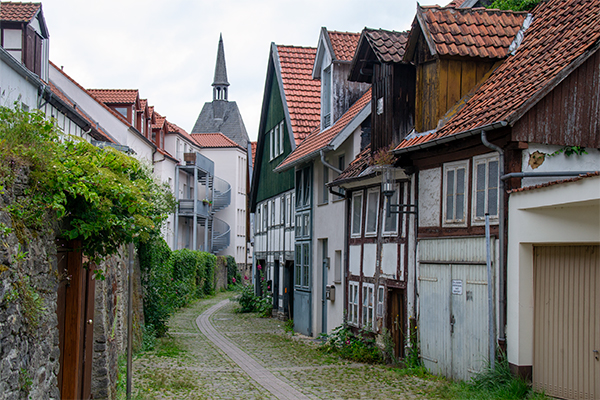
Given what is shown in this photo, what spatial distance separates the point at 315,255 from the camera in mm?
19625

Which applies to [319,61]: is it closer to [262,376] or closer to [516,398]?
[262,376]

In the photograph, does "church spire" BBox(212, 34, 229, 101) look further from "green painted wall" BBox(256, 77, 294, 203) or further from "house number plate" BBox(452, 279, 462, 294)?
"house number plate" BBox(452, 279, 462, 294)

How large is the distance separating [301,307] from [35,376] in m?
15.6

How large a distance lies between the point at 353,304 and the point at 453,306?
4957 mm

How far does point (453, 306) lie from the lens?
1130cm

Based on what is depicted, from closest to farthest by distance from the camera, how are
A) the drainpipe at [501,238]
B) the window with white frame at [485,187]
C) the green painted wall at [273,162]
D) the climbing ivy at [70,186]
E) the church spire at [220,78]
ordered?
the climbing ivy at [70,186] < the drainpipe at [501,238] < the window with white frame at [485,187] < the green painted wall at [273,162] < the church spire at [220,78]

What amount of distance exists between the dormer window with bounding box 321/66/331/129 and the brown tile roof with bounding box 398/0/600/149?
729 centimetres

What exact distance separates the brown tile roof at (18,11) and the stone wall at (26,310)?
13.8 meters

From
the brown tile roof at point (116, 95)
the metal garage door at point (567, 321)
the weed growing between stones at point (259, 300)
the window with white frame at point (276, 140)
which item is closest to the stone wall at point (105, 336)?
the metal garage door at point (567, 321)

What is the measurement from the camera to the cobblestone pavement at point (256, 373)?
10.7 metres

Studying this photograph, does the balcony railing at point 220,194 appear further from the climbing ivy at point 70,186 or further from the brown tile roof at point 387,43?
the climbing ivy at point 70,186

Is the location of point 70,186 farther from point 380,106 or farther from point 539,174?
point 380,106

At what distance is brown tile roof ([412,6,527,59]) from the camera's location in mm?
12164

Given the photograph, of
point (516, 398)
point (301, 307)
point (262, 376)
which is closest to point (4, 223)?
point (516, 398)
